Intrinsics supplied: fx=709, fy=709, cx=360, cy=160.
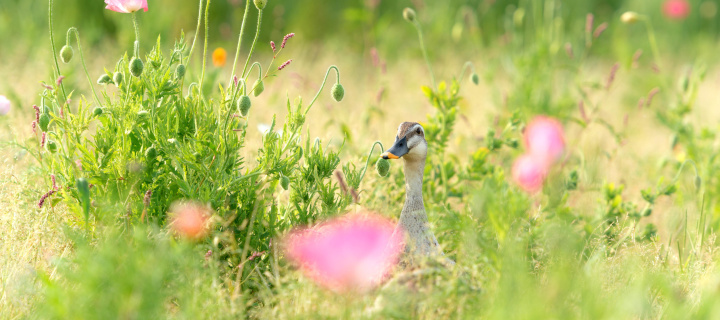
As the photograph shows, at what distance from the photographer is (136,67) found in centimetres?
226

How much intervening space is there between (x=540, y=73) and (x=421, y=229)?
2.40 m

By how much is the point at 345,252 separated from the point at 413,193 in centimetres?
58

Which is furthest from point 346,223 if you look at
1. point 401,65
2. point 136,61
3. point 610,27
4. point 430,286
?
point 610,27

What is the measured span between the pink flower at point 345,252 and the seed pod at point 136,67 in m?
0.74

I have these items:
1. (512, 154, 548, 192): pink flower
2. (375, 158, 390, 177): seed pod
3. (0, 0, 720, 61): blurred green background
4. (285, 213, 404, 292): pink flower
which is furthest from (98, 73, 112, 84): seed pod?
(0, 0, 720, 61): blurred green background

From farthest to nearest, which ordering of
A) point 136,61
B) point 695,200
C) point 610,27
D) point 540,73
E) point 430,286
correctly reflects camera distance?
1. point 610,27
2. point 540,73
3. point 695,200
4. point 136,61
5. point 430,286

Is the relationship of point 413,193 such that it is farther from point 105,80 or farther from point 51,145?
point 51,145

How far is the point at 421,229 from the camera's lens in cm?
248

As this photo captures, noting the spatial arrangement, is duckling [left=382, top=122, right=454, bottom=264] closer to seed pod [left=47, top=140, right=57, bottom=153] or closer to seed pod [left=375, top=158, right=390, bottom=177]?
seed pod [left=375, top=158, right=390, bottom=177]

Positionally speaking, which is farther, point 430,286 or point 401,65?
point 401,65

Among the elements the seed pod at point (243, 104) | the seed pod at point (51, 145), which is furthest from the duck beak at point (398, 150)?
the seed pod at point (51, 145)

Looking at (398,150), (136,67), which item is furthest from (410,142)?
(136,67)

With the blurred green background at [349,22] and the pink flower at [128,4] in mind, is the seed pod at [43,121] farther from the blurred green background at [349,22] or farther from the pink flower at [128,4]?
the blurred green background at [349,22]

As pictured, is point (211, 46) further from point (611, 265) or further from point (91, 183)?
point (611, 265)
